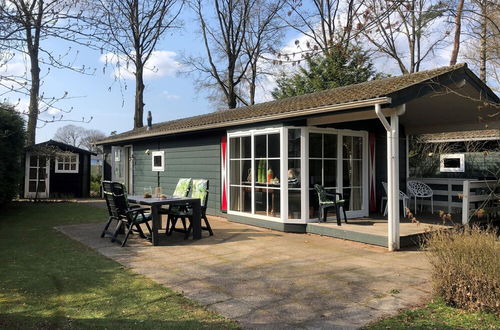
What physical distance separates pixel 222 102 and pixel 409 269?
2425 centimetres

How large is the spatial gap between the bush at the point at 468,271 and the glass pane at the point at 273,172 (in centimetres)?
429

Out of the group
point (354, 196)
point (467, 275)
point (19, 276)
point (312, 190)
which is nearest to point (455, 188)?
point (354, 196)

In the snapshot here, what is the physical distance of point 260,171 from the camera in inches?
330

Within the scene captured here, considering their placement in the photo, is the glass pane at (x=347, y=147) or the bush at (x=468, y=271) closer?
the bush at (x=468, y=271)

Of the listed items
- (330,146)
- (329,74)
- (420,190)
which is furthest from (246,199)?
(329,74)

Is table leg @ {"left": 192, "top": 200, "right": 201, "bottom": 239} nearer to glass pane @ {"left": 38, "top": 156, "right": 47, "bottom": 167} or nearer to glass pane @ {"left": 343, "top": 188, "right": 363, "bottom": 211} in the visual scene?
glass pane @ {"left": 343, "top": 188, "right": 363, "bottom": 211}

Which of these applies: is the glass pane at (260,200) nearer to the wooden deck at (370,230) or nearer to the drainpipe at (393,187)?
the wooden deck at (370,230)

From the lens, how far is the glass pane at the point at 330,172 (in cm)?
808

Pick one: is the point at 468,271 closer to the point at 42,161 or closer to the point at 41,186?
the point at 42,161

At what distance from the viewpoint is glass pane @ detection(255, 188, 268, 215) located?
328 inches

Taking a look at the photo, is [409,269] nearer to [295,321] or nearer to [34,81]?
[295,321]

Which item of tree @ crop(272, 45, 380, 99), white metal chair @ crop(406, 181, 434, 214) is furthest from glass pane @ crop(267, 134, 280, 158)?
tree @ crop(272, 45, 380, 99)

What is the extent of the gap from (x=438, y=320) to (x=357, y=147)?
18.5ft

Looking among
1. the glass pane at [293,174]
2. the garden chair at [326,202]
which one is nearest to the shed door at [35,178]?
the glass pane at [293,174]
